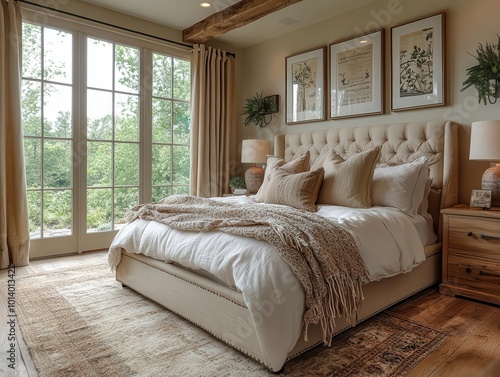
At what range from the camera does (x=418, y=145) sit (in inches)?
124

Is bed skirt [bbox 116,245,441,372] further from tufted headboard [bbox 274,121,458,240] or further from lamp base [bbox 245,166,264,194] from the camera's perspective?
lamp base [bbox 245,166,264,194]

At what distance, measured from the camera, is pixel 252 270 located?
1687mm

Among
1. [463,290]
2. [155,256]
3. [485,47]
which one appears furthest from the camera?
[485,47]

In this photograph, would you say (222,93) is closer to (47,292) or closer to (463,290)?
(47,292)

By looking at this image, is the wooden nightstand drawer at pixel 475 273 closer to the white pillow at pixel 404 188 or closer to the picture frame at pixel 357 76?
the white pillow at pixel 404 188

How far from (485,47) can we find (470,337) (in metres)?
2.24

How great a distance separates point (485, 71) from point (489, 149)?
675mm

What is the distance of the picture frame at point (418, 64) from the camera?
3.13m

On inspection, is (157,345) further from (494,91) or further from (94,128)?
(494,91)

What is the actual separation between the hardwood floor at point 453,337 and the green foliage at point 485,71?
63.8 inches

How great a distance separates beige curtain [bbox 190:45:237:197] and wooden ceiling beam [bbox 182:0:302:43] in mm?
232

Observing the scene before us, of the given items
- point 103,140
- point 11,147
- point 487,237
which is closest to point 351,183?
point 487,237

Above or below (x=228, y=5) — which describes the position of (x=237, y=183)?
below

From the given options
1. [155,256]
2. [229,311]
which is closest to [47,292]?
[155,256]
